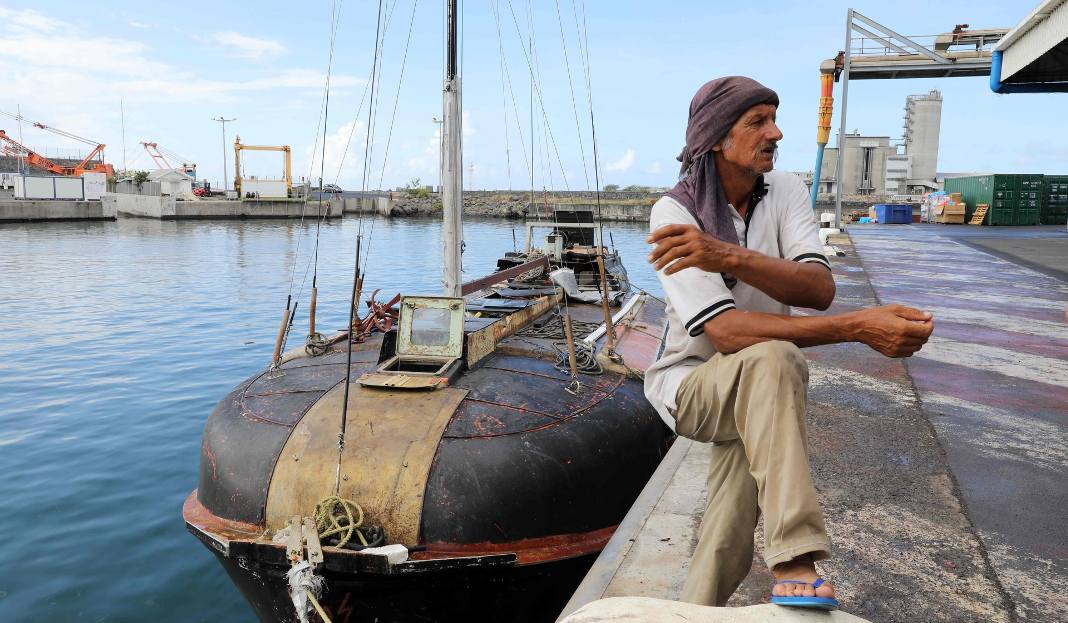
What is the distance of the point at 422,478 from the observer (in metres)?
5.61

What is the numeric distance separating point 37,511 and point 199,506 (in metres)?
4.96

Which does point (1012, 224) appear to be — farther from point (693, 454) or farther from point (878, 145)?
point (878, 145)

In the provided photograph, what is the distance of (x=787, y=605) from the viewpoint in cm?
244

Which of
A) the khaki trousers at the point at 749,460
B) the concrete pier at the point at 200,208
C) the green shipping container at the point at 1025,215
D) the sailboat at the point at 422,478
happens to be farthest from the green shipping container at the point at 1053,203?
the concrete pier at the point at 200,208

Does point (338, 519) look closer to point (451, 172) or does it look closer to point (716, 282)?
point (716, 282)

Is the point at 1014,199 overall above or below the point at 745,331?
above

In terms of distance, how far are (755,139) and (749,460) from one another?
1238mm

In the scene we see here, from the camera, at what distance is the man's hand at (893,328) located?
2.55m

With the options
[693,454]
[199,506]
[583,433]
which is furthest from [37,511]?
[693,454]

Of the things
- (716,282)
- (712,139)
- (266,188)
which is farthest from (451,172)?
(266,188)

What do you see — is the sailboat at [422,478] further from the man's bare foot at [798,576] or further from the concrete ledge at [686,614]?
the man's bare foot at [798,576]

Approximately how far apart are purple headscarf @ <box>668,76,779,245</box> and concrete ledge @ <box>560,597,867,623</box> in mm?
1347

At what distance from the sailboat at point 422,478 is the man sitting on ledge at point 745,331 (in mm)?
2835

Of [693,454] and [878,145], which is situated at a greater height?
[878,145]
